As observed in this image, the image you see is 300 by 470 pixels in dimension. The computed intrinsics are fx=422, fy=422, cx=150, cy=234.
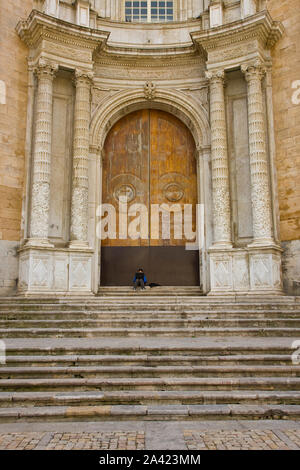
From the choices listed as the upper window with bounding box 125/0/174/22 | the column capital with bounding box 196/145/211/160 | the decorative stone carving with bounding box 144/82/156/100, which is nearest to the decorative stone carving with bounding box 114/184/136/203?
the column capital with bounding box 196/145/211/160

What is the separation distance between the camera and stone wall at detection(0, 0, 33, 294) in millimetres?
13547

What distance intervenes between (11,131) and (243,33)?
838 cm

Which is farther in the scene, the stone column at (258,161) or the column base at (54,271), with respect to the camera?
the stone column at (258,161)

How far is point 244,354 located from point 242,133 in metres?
9.41

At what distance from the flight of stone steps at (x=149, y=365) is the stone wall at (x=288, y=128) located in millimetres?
3905

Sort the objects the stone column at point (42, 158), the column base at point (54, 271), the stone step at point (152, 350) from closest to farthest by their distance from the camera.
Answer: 1. the stone step at point (152, 350)
2. the column base at point (54, 271)
3. the stone column at point (42, 158)

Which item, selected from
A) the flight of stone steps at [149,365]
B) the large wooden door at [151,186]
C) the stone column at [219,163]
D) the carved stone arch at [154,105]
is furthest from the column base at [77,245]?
the stone column at [219,163]

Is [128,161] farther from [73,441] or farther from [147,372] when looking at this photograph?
Result: [73,441]

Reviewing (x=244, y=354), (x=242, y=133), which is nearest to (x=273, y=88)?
(x=242, y=133)

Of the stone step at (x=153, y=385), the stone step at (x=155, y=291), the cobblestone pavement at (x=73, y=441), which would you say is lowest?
the cobblestone pavement at (x=73, y=441)

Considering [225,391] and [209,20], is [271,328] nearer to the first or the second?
[225,391]

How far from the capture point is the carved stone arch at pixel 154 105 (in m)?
15.3

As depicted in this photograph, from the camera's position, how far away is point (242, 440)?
4.75m

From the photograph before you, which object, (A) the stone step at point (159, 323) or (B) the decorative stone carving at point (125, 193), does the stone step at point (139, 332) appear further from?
(B) the decorative stone carving at point (125, 193)
